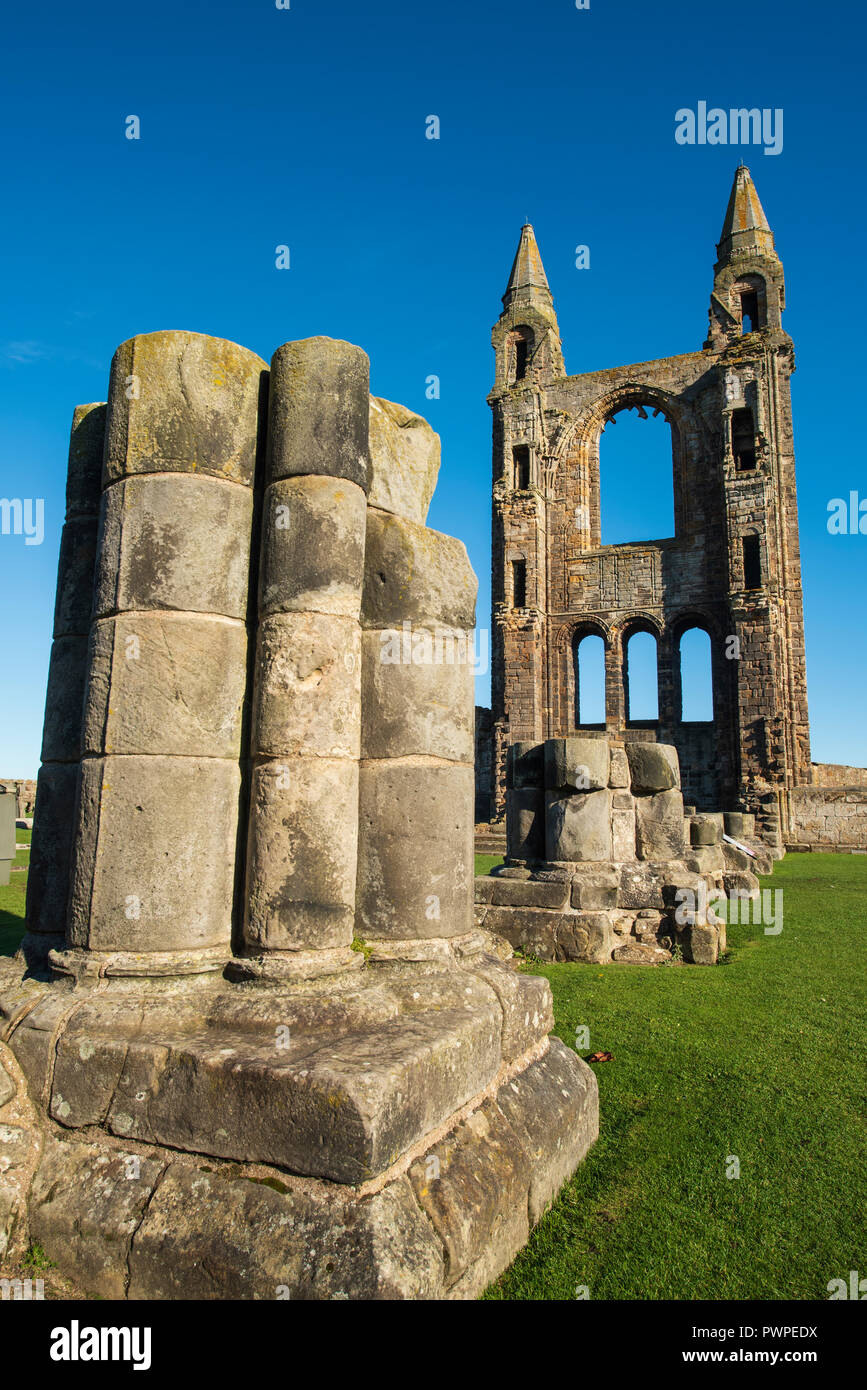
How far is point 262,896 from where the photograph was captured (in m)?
2.74

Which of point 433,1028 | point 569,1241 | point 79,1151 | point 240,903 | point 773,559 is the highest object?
point 773,559

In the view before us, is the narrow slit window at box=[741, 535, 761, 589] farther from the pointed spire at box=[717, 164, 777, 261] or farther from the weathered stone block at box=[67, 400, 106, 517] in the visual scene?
the weathered stone block at box=[67, 400, 106, 517]

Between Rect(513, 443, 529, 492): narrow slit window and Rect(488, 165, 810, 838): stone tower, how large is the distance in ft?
0.14

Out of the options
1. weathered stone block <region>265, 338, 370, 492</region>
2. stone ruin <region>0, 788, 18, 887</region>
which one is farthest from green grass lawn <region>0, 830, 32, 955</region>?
weathered stone block <region>265, 338, 370, 492</region>

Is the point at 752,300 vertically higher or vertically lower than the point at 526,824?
higher

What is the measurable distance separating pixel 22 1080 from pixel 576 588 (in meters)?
23.1

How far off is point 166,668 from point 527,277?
1077 inches

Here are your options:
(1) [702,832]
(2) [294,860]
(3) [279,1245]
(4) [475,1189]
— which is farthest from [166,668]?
(1) [702,832]

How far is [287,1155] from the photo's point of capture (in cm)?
213

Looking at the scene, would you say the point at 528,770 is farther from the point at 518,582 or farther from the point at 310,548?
the point at 518,582

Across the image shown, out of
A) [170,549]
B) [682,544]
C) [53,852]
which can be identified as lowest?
[53,852]

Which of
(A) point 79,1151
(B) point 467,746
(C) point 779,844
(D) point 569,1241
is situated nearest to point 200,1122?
(A) point 79,1151

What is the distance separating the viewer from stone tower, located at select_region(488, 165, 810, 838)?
841 inches

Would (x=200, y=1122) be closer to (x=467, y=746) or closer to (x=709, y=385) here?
(x=467, y=746)
